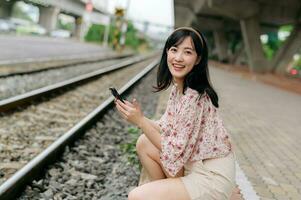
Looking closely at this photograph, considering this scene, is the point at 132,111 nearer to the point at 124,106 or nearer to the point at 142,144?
the point at 124,106

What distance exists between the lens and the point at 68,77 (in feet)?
47.6

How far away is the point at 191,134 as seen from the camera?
2.90 m

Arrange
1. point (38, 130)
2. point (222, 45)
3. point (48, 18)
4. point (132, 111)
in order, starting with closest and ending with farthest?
point (132, 111), point (38, 130), point (222, 45), point (48, 18)

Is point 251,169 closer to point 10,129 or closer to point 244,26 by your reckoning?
point 10,129

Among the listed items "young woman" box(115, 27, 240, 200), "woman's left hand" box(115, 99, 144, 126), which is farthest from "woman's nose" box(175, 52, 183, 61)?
"woman's left hand" box(115, 99, 144, 126)

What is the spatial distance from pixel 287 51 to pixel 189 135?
81.2 feet

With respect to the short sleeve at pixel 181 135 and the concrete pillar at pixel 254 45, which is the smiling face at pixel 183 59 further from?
the concrete pillar at pixel 254 45

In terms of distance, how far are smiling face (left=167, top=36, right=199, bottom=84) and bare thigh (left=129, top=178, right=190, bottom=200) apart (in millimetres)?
675

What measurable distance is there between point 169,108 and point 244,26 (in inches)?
1034

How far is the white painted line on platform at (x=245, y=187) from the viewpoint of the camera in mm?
4355

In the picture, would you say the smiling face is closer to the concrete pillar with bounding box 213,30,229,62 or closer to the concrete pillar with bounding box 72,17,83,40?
the concrete pillar with bounding box 213,30,229,62

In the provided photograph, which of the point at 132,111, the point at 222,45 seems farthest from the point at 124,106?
the point at 222,45

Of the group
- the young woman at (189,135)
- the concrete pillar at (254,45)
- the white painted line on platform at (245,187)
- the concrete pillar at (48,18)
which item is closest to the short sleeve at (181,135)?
the young woman at (189,135)

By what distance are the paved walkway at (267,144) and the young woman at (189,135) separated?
147 cm
